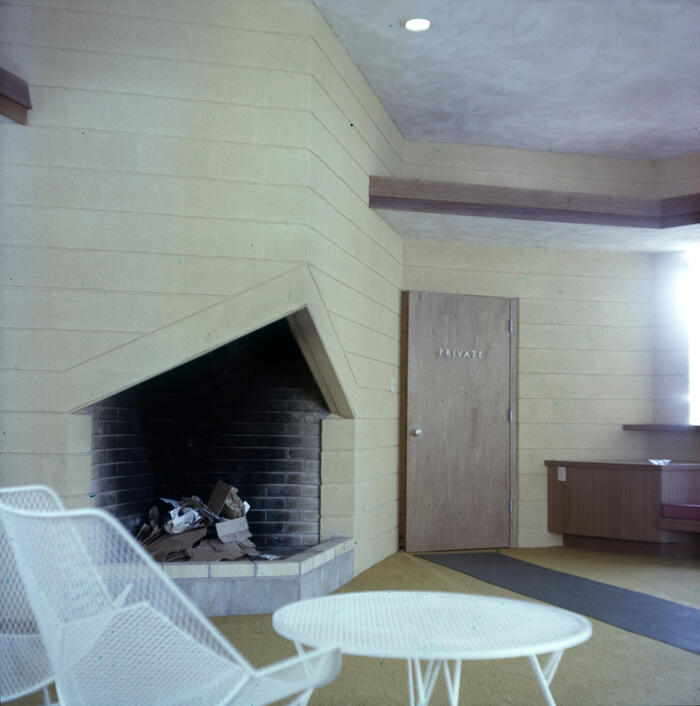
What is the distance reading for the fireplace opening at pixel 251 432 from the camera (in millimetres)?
5066

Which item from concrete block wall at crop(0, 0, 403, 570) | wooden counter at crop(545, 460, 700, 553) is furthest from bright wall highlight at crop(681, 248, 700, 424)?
concrete block wall at crop(0, 0, 403, 570)

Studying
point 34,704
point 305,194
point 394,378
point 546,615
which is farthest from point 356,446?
point 546,615

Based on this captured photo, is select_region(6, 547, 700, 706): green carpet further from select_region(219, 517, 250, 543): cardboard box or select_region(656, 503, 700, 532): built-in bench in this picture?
select_region(656, 503, 700, 532): built-in bench

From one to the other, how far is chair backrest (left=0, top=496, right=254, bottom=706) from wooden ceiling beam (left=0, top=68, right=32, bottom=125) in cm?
275

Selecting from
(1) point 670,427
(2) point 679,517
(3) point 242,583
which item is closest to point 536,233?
(1) point 670,427

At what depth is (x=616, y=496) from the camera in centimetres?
657

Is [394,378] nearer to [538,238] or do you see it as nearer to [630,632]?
[538,238]

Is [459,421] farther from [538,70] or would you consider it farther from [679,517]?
[538,70]

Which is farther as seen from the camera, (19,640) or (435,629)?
(19,640)

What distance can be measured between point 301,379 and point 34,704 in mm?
2681

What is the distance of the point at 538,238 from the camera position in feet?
21.9

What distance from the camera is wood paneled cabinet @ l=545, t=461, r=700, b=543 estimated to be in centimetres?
641

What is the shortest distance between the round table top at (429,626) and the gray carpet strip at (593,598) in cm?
193

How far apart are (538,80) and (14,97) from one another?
132 inches
